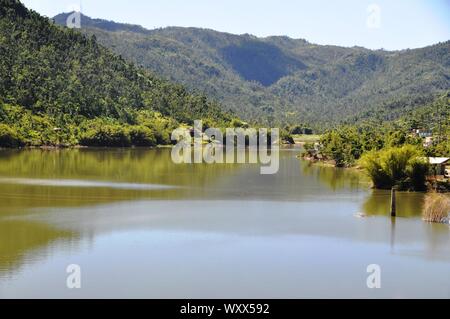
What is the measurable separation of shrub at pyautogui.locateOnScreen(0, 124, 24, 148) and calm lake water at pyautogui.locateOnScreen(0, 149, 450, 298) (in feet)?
154

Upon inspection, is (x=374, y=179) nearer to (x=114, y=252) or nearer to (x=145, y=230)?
(x=145, y=230)

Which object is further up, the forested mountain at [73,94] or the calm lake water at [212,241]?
the forested mountain at [73,94]

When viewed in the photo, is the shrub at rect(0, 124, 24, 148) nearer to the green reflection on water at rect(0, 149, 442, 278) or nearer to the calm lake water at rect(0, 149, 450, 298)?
the green reflection on water at rect(0, 149, 442, 278)

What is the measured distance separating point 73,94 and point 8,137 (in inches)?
1290

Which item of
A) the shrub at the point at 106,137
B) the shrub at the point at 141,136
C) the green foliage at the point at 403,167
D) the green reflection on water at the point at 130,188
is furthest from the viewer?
the shrub at the point at 141,136

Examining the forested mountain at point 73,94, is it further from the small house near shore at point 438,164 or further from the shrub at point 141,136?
the small house near shore at point 438,164

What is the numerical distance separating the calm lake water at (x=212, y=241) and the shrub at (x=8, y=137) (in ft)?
154

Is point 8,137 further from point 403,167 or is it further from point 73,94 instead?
point 403,167

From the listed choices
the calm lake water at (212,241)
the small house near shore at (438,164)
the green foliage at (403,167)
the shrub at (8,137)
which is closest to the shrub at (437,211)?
the calm lake water at (212,241)

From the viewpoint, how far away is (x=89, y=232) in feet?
111

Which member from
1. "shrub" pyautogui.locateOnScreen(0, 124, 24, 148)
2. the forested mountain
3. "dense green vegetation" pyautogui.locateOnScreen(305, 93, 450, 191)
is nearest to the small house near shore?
"dense green vegetation" pyautogui.locateOnScreen(305, 93, 450, 191)

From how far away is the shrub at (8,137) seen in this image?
101000 mm

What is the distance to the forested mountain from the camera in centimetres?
11625

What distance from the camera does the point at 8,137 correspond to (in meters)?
102
